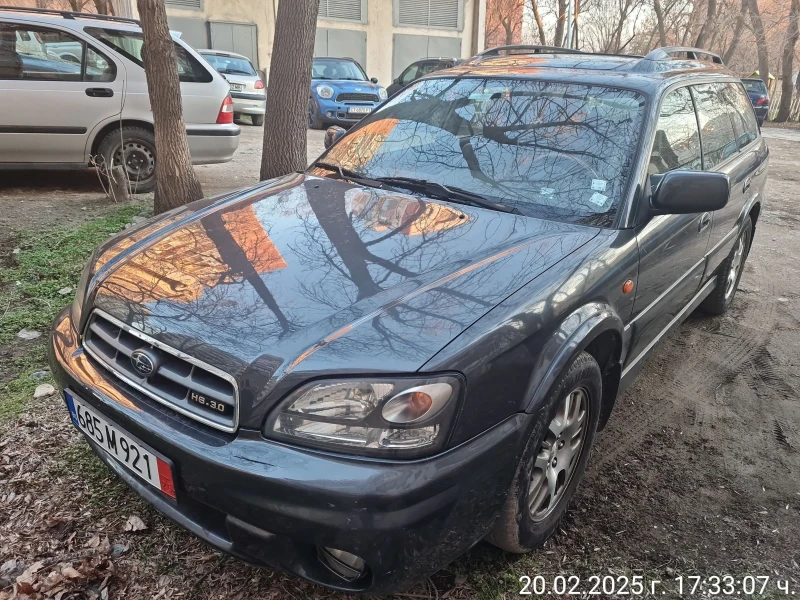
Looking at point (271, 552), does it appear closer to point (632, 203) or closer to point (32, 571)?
point (32, 571)

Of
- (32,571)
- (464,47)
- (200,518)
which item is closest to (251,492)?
(200,518)

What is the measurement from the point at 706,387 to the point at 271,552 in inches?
109

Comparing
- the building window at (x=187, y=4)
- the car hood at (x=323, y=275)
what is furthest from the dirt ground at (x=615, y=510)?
the building window at (x=187, y=4)

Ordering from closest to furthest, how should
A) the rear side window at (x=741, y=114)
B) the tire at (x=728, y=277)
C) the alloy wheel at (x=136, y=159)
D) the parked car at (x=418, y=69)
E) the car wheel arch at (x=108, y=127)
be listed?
the rear side window at (x=741, y=114) → the tire at (x=728, y=277) → the car wheel arch at (x=108, y=127) → the alloy wheel at (x=136, y=159) → the parked car at (x=418, y=69)

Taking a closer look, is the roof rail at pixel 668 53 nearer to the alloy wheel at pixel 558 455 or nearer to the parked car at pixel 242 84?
the alloy wheel at pixel 558 455

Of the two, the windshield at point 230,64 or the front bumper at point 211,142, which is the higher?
the windshield at point 230,64

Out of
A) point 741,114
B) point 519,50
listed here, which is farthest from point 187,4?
point 741,114

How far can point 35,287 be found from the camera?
13.5 ft

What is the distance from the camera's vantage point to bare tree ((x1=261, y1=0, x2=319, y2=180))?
18.4ft

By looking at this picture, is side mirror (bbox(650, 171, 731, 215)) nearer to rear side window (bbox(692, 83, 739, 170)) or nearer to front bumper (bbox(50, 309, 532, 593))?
rear side window (bbox(692, 83, 739, 170))

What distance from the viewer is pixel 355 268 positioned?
6.70ft

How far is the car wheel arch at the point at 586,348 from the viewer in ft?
6.09

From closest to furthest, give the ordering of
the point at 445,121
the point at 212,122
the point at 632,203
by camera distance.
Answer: the point at 632,203
the point at 445,121
the point at 212,122

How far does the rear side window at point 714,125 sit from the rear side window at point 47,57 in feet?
18.3
